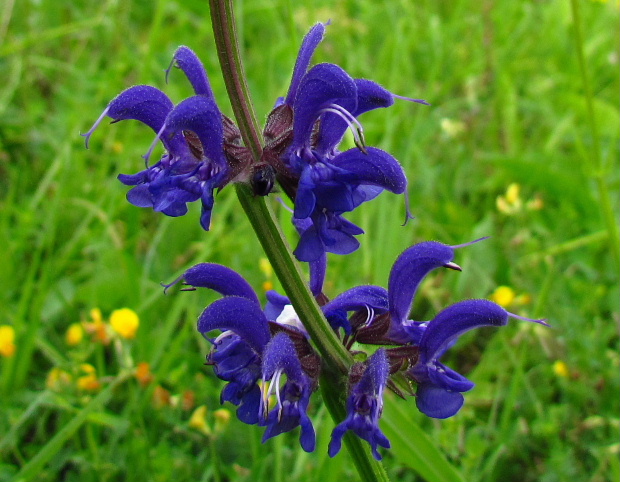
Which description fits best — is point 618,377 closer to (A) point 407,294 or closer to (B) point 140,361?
(A) point 407,294

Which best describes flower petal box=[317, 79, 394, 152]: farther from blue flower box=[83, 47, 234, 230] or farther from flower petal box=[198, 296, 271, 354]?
flower petal box=[198, 296, 271, 354]

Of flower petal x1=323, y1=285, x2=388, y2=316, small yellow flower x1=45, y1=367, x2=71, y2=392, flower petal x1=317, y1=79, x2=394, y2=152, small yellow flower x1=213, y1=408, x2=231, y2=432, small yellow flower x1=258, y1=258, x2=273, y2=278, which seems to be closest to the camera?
flower petal x1=317, y1=79, x2=394, y2=152

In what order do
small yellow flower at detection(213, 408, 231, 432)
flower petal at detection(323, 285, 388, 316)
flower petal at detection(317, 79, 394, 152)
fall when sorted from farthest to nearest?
1. small yellow flower at detection(213, 408, 231, 432)
2. flower petal at detection(323, 285, 388, 316)
3. flower petal at detection(317, 79, 394, 152)

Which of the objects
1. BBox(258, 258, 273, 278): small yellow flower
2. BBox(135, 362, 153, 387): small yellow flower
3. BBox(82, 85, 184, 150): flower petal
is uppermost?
BBox(82, 85, 184, 150): flower petal

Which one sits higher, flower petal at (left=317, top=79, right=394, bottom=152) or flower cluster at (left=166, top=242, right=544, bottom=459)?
flower petal at (left=317, top=79, right=394, bottom=152)

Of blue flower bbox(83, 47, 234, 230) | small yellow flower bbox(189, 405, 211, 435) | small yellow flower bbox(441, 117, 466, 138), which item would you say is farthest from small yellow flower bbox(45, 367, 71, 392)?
small yellow flower bbox(441, 117, 466, 138)

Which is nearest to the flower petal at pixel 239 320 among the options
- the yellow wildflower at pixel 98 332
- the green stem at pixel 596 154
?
the yellow wildflower at pixel 98 332

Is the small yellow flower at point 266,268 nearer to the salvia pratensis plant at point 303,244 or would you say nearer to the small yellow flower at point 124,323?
the small yellow flower at point 124,323

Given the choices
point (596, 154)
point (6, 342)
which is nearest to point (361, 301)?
point (596, 154)
